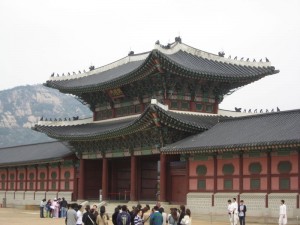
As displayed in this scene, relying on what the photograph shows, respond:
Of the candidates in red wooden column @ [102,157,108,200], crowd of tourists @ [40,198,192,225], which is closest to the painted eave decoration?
red wooden column @ [102,157,108,200]

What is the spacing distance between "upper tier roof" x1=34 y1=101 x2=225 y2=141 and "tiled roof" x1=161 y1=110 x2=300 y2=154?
132 centimetres

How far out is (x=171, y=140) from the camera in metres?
44.6

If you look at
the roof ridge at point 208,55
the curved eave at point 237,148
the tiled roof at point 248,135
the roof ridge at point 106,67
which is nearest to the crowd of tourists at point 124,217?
the curved eave at point 237,148

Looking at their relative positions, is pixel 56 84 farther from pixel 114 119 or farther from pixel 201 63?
pixel 201 63

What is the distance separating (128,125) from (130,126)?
276mm

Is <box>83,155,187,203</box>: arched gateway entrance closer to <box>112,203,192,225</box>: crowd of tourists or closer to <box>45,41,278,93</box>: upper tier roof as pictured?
<box>45,41,278,93</box>: upper tier roof

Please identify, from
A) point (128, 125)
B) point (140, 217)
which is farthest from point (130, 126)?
point (140, 217)

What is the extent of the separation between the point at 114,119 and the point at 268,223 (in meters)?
20.6

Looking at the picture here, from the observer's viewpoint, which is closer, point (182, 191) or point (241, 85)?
point (182, 191)

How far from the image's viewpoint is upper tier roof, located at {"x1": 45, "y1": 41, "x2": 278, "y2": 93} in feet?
147

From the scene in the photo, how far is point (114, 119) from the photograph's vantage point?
53.7 metres

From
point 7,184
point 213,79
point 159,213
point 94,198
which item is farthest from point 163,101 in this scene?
point 7,184

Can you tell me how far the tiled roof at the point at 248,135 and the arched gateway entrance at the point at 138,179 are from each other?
112 inches

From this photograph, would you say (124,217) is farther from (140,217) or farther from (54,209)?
(54,209)
